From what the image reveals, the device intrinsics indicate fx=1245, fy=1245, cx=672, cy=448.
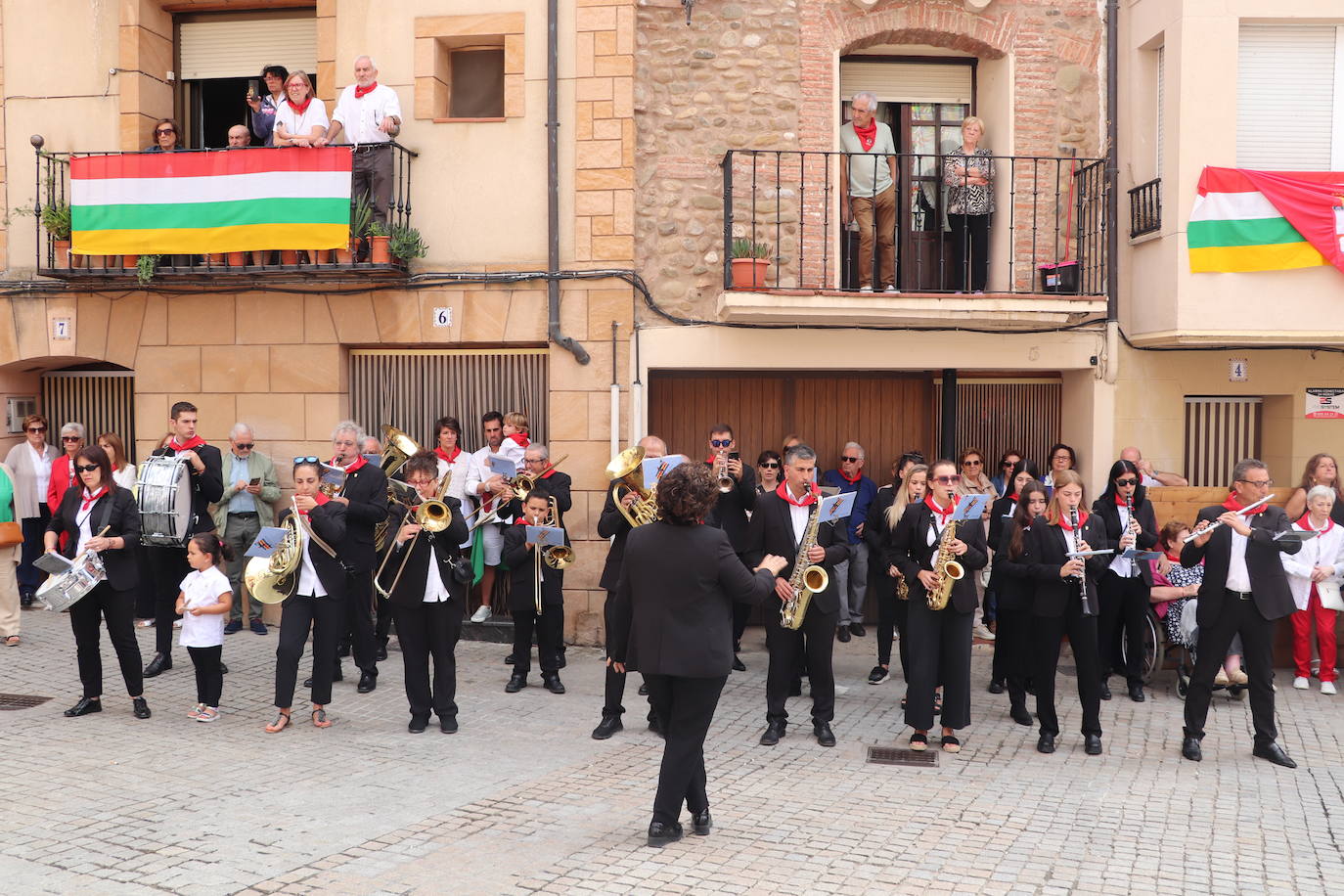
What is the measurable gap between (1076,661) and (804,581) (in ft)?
6.10

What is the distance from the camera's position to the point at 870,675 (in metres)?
10.1

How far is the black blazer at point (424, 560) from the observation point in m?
8.05

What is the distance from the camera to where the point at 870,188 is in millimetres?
11328

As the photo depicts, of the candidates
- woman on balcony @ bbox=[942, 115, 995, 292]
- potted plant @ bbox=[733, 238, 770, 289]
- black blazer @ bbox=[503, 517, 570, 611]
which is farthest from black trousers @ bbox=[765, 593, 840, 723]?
woman on balcony @ bbox=[942, 115, 995, 292]

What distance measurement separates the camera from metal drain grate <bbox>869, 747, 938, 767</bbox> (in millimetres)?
7711

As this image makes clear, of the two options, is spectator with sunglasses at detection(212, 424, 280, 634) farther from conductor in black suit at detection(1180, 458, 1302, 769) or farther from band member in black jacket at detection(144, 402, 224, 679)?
conductor in black suit at detection(1180, 458, 1302, 769)

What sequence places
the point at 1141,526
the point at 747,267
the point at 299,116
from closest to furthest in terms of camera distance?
the point at 1141,526, the point at 747,267, the point at 299,116

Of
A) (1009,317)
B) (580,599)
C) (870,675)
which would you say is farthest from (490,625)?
(1009,317)

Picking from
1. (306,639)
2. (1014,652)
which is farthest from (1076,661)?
(306,639)

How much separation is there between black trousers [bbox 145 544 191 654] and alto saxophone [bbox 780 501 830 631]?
16.3 feet

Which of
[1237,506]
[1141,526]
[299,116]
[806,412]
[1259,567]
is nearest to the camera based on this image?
[1259,567]

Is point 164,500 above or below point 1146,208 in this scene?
below

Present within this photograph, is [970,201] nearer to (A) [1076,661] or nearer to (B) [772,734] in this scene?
(A) [1076,661]

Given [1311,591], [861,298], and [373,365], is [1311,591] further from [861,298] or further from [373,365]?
[373,365]
